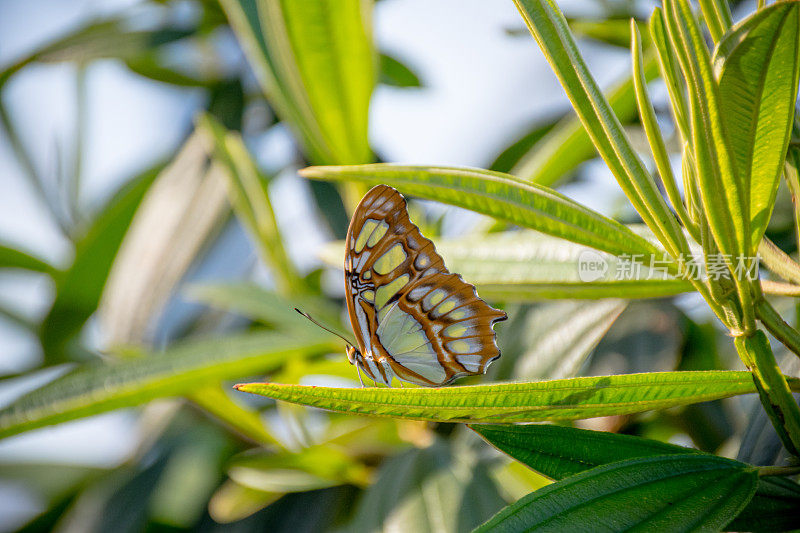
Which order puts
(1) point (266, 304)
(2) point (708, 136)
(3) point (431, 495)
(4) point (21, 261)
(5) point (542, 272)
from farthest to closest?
(4) point (21, 261) → (1) point (266, 304) → (3) point (431, 495) → (5) point (542, 272) → (2) point (708, 136)

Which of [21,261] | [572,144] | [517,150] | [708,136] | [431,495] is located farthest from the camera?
[21,261]

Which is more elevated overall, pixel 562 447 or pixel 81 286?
pixel 562 447

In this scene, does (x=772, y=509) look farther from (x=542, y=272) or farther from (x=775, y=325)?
(x=542, y=272)

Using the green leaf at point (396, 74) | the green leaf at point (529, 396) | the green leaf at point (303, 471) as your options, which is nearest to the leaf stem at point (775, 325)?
the green leaf at point (529, 396)

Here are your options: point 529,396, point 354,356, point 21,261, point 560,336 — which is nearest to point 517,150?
point 560,336

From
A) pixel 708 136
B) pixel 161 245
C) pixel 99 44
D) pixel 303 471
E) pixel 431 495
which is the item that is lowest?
pixel 303 471

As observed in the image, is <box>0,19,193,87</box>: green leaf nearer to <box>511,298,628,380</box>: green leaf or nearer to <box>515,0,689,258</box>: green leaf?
<box>511,298,628,380</box>: green leaf

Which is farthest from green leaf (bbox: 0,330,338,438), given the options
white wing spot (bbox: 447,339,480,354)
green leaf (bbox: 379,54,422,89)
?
green leaf (bbox: 379,54,422,89)
